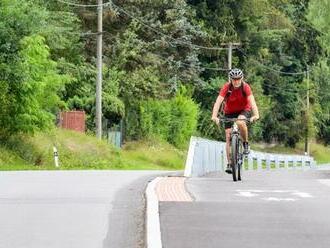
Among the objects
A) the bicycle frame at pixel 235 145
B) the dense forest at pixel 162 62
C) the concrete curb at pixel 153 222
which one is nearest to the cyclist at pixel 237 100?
the bicycle frame at pixel 235 145

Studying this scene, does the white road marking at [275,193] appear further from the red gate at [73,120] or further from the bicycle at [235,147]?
the red gate at [73,120]

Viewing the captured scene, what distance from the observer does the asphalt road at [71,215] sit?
938 cm

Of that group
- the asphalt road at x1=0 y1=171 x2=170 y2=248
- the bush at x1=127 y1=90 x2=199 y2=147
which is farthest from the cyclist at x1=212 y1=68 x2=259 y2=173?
the bush at x1=127 y1=90 x2=199 y2=147

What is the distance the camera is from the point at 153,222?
984 centimetres

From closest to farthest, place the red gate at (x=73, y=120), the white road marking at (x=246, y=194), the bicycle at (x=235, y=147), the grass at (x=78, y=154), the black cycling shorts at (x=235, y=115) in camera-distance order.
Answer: the white road marking at (x=246, y=194) → the black cycling shorts at (x=235, y=115) → the bicycle at (x=235, y=147) → the grass at (x=78, y=154) → the red gate at (x=73, y=120)

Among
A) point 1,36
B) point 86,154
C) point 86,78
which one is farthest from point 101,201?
point 86,78

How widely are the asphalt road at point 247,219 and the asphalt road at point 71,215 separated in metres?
0.44

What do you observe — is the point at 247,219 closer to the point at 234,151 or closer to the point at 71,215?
the point at 71,215

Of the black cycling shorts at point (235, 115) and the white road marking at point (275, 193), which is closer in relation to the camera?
the white road marking at point (275, 193)

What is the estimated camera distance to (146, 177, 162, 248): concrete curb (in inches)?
340

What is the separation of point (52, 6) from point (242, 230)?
4453 centimetres

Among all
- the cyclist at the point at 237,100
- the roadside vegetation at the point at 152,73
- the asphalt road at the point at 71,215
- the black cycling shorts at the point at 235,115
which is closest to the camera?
the asphalt road at the point at 71,215

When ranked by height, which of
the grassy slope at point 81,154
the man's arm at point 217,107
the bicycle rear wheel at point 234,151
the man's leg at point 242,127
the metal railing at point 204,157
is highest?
the man's arm at point 217,107

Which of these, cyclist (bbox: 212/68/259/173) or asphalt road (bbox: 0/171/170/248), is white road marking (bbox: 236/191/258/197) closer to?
asphalt road (bbox: 0/171/170/248)
